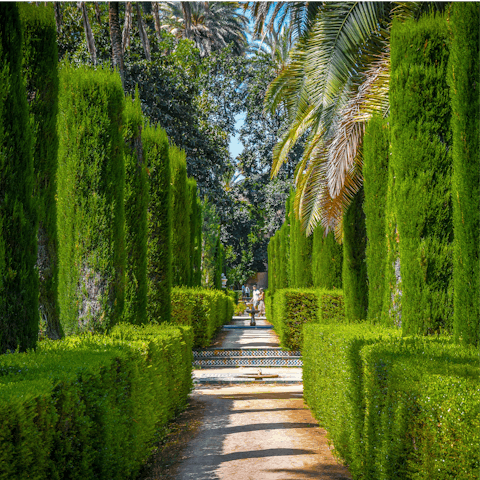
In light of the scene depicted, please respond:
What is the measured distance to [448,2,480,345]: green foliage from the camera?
4.96 m

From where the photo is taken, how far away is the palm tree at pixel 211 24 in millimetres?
43281

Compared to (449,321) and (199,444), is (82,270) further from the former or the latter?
(449,321)

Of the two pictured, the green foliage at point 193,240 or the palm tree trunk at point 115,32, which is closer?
the palm tree trunk at point 115,32

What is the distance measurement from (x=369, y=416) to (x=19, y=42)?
4.60m

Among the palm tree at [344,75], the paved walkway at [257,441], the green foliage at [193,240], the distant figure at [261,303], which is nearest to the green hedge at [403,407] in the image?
the paved walkway at [257,441]

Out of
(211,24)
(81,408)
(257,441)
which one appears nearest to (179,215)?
(257,441)

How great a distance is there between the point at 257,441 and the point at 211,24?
42.7m

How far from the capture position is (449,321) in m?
6.48

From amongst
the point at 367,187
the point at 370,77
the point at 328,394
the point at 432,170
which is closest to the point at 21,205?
the point at 328,394

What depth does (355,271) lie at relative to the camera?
1113 centimetres

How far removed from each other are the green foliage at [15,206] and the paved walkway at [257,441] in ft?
6.99

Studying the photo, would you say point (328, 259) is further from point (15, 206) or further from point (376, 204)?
point (15, 206)

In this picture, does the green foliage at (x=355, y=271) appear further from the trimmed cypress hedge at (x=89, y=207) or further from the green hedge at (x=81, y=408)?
the green hedge at (x=81, y=408)

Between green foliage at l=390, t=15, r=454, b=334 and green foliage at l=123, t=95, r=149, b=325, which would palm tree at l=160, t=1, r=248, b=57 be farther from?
green foliage at l=390, t=15, r=454, b=334
